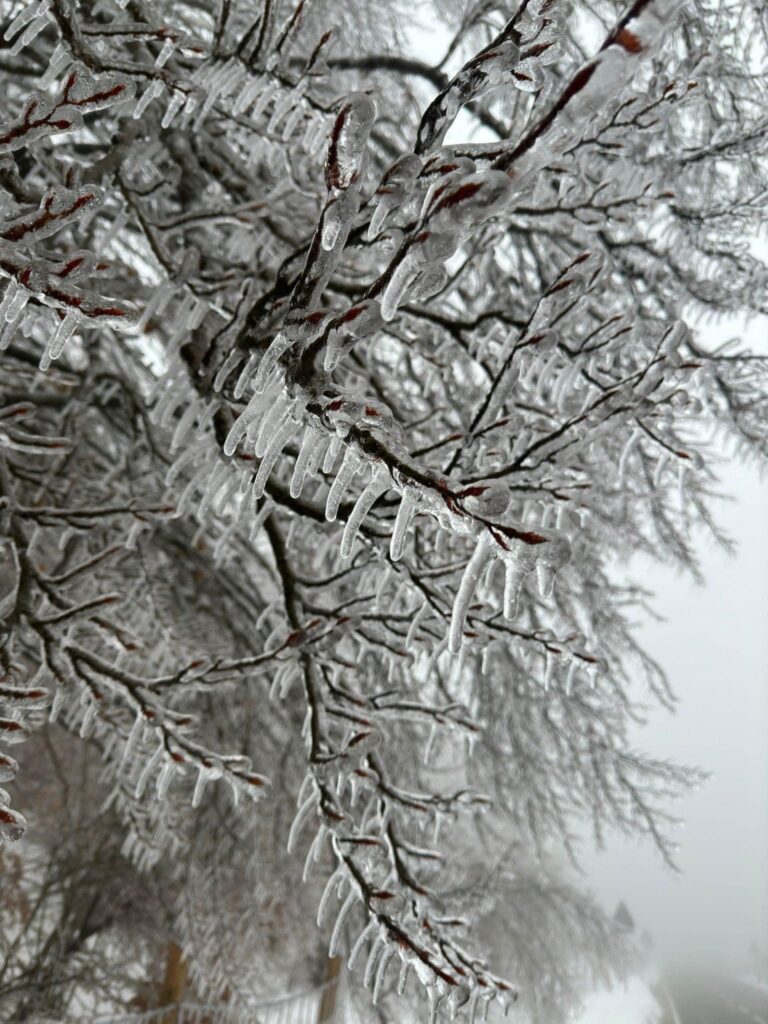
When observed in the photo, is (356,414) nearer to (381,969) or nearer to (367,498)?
(367,498)

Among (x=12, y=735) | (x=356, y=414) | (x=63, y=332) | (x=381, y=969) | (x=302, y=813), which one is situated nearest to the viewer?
(x=356, y=414)

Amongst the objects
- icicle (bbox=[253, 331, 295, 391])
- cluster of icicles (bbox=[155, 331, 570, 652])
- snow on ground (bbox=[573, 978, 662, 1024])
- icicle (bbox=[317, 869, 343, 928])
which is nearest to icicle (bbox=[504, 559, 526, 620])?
cluster of icicles (bbox=[155, 331, 570, 652])

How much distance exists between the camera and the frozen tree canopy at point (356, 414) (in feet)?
2.54

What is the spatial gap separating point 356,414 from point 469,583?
225mm

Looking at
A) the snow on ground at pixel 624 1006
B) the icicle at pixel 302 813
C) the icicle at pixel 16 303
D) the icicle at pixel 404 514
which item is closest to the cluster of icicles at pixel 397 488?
the icicle at pixel 404 514

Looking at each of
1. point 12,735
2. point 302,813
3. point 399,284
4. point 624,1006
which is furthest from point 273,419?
point 624,1006

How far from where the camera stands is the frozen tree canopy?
0.77m

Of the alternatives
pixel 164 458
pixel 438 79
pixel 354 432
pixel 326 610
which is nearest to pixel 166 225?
pixel 326 610

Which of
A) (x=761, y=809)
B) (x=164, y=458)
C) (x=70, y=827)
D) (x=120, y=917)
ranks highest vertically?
(x=761, y=809)

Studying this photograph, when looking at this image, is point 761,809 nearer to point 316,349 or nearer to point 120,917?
point 120,917

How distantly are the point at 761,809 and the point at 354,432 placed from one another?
1281 cm

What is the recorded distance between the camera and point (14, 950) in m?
4.16

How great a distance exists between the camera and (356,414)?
0.76m

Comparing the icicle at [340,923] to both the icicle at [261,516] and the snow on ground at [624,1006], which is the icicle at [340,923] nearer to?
the icicle at [261,516]
